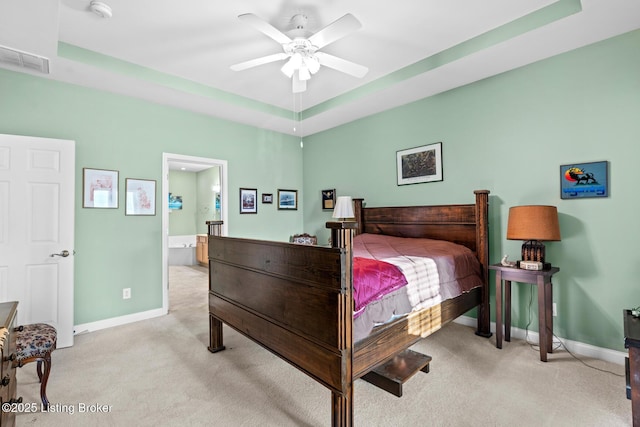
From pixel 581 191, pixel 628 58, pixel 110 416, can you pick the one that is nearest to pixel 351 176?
pixel 581 191

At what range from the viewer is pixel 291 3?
7.50 feet

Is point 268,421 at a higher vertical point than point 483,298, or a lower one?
lower

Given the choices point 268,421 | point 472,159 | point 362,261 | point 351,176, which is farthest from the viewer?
point 351,176

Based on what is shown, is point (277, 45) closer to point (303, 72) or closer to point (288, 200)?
point (303, 72)

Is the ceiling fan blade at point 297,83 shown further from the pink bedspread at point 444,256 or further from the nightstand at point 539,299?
the nightstand at point 539,299

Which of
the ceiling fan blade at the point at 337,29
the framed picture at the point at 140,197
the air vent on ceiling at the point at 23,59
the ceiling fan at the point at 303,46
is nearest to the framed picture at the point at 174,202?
the framed picture at the point at 140,197

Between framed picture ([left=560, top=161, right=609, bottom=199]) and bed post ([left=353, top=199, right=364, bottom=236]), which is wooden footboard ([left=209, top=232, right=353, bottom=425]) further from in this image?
framed picture ([left=560, top=161, right=609, bottom=199])

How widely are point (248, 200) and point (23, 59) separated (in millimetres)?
2856

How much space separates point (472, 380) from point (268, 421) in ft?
4.95

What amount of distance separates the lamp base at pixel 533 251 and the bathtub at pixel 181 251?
731 centimetres

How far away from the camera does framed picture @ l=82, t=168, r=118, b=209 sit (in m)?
3.33

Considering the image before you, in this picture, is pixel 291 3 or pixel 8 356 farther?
pixel 291 3

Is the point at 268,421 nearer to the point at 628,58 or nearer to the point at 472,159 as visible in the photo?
the point at 472,159

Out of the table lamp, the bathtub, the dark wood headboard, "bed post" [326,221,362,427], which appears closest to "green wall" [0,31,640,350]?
the dark wood headboard
